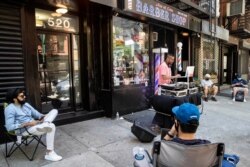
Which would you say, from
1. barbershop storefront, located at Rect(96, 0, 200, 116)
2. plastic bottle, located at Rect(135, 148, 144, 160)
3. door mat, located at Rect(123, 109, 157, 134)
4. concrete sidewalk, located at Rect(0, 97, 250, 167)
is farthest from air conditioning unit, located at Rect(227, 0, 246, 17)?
plastic bottle, located at Rect(135, 148, 144, 160)

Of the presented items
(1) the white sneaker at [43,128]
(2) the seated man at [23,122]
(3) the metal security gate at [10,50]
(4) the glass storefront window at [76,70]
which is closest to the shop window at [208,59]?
(4) the glass storefront window at [76,70]

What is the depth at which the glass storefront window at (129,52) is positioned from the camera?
19.8 feet

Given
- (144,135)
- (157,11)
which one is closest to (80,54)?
(157,11)

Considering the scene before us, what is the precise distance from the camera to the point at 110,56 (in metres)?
5.72

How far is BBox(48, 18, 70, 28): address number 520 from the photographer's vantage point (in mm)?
5210

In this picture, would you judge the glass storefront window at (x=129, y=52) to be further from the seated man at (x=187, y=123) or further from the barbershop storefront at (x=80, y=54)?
the seated man at (x=187, y=123)

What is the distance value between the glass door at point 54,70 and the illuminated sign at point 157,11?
1777 millimetres

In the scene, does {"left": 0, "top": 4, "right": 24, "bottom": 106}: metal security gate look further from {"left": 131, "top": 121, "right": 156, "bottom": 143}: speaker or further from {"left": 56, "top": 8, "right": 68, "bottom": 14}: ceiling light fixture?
{"left": 131, "top": 121, "right": 156, "bottom": 143}: speaker

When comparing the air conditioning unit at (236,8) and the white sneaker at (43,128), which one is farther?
the air conditioning unit at (236,8)

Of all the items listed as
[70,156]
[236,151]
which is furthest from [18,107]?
[236,151]

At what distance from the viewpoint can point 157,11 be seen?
19.4 feet

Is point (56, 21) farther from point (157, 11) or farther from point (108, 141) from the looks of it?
point (108, 141)

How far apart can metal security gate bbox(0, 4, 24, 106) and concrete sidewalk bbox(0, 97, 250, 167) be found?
122cm

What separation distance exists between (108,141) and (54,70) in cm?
228
